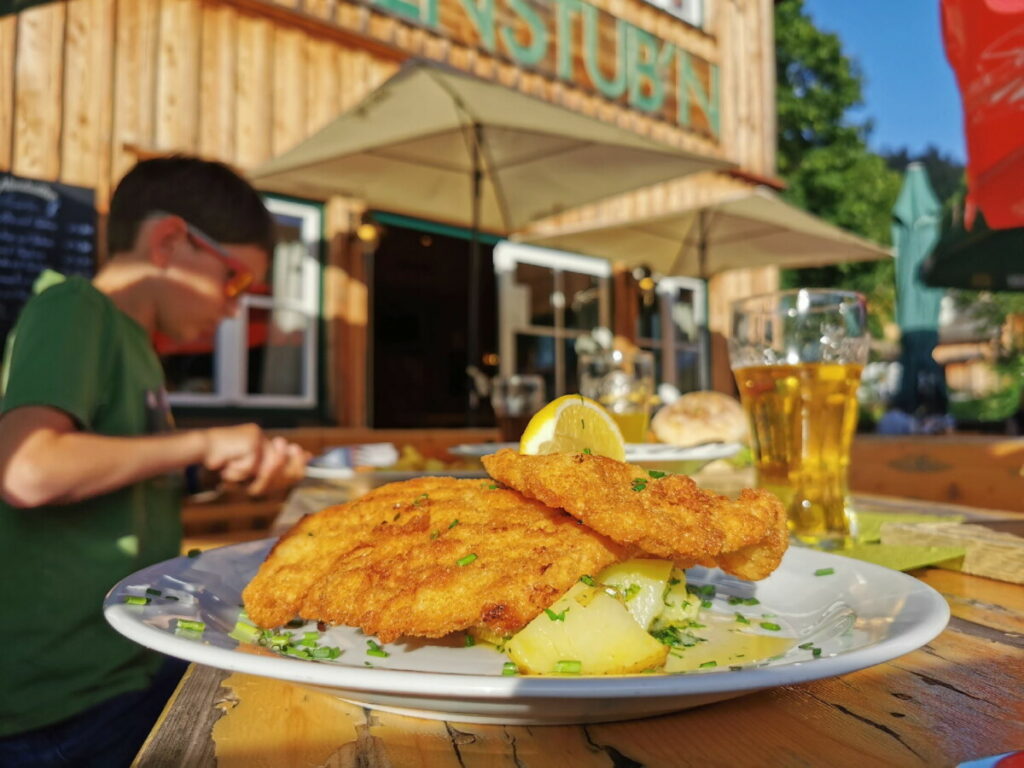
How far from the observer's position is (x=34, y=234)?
5328 millimetres

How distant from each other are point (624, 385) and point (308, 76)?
5.59m

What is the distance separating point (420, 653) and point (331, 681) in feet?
0.85

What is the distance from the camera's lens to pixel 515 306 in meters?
8.77

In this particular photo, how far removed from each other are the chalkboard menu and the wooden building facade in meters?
0.13

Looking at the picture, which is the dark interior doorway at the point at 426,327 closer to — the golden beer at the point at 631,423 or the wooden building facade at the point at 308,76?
the wooden building facade at the point at 308,76

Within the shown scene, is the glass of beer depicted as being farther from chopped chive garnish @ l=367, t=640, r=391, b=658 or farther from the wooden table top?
chopped chive garnish @ l=367, t=640, r=391, b=658

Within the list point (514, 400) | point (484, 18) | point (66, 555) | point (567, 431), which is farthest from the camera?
point (484, 18)

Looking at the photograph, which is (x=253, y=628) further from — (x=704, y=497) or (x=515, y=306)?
(x=515, y=306)

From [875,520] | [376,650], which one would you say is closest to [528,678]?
[376,650]

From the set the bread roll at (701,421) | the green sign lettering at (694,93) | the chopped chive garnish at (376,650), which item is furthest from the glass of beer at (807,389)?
the green sign lettering at (694,93)

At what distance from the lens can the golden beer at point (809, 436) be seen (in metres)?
1.59

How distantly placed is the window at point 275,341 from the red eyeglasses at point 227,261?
377 centimetres

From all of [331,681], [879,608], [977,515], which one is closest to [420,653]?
[331,681]

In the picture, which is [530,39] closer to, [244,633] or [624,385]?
[624,385]
